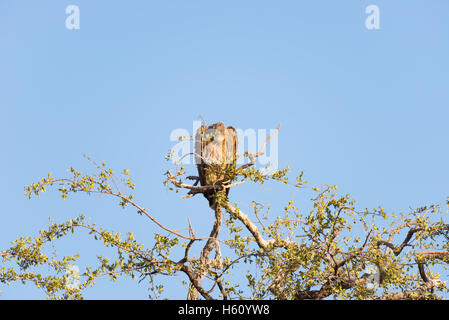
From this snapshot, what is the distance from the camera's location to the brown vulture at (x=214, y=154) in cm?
1152

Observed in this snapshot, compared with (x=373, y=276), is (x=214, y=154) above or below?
above

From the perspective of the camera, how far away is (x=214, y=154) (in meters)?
11.8

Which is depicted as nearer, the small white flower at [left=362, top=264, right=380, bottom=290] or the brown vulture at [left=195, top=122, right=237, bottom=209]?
the small white flower at [left=362, top=264, right=380, bottom=290]

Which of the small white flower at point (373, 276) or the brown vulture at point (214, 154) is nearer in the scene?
the small white flower at point (373, 276)

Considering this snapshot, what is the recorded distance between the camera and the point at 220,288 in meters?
10.3

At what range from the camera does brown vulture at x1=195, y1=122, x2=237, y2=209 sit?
11.5 meters

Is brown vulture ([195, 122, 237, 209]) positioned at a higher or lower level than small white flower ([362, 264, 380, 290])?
higher

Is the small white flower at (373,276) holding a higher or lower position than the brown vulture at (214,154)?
lower

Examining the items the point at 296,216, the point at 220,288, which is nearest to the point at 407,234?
the point at 296,216

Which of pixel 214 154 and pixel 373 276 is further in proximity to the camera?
pixel 214 154
